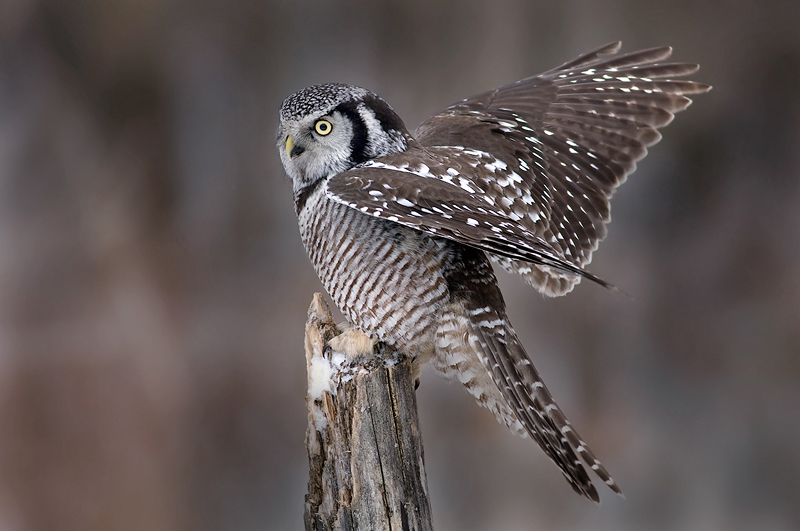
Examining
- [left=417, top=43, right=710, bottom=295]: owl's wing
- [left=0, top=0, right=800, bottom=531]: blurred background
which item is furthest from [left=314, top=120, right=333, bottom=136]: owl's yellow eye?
[left=0, top=0, right=800, bottom=531]: blurred background

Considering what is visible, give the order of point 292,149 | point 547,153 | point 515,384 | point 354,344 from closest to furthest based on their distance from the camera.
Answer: point 515,384, point 354,344, point 292,149, point 547,153

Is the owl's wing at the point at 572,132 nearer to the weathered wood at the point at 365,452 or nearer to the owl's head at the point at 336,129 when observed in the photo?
the owl's head at the point at 336,129

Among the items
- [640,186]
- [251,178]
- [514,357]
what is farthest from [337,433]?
[640,186]

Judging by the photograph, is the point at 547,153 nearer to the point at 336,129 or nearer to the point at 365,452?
the point at 336,129

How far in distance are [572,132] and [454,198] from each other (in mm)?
1086

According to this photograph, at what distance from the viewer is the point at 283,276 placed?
349cm

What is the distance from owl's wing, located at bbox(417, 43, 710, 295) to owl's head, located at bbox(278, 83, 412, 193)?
14.6 inches

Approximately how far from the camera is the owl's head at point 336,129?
2.11 m

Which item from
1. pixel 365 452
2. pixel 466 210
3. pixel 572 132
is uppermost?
pixel 572 132

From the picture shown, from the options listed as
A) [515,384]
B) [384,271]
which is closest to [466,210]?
[384,271]

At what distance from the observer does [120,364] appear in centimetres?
340

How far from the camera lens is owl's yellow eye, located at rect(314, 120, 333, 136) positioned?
2.12 m

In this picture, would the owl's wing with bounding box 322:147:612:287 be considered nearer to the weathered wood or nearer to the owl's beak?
the owl's beak

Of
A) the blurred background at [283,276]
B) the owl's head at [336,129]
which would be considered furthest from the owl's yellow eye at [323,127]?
the blurred background at [283,276]
